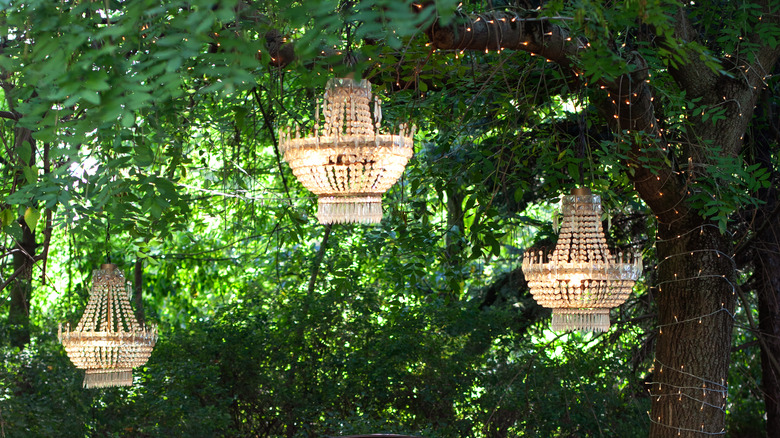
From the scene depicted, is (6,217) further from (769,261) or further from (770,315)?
(770,315)

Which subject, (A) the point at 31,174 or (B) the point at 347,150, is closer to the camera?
(B) the point at 347,150

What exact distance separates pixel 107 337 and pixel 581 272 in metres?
2.39

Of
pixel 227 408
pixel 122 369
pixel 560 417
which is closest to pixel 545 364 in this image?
pixel 560 417

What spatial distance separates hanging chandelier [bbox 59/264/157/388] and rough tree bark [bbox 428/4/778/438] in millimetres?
2525

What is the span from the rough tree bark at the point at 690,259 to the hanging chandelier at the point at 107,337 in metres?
2.53

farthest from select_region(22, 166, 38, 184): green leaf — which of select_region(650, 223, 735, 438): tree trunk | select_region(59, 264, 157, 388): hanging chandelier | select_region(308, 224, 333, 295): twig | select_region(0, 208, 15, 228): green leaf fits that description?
select_region(308, 224, 333, 295): twig

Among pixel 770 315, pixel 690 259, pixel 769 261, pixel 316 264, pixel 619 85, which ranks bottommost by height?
pixel 770 315

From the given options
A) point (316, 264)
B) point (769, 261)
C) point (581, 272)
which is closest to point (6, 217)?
point (581, 272)

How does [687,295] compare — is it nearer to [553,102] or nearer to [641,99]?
[641,99]

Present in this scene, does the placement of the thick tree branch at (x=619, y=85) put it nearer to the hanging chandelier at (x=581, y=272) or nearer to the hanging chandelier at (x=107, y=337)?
the hanging chandelier at (x=581, y=272)

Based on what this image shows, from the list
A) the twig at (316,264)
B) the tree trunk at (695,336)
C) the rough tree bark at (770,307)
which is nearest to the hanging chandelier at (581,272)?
the tree trunk at (695,336)

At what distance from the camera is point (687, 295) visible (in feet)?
13.6

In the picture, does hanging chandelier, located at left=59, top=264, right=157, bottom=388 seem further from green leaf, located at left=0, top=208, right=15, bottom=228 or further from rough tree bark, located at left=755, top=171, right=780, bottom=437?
rough tree bark, located at left=755, top=171, right=780, bottom=437

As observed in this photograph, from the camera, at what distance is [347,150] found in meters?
2.64
